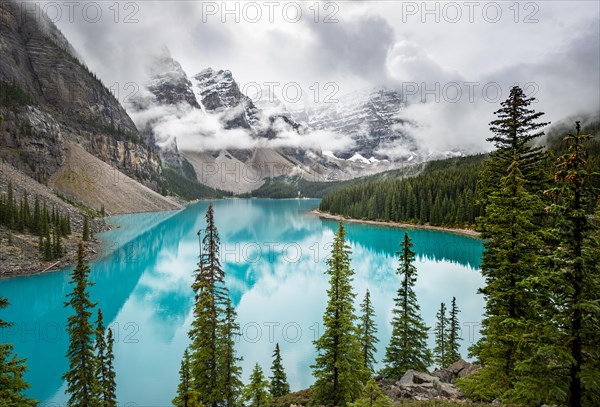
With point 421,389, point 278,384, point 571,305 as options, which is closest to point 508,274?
point 571,305

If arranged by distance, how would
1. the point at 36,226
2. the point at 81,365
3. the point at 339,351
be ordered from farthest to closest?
the point at 36,226 < the point at 339,351 < the point at 81,365

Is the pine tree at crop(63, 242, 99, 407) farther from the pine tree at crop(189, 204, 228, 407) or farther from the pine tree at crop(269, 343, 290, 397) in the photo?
the pine tree at crop(269, 343, 290, 397)

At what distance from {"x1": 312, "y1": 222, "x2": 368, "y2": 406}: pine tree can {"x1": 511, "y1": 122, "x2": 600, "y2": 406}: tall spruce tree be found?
306 inches

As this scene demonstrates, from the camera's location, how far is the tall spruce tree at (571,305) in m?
7.29

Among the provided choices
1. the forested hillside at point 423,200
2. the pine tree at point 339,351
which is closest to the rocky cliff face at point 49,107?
the forested hillside at point 423,200

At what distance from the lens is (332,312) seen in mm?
15680

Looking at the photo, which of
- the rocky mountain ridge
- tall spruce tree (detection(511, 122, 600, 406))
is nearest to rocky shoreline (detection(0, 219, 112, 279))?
tall spruce tree (detection(511, 122, 600, 406))

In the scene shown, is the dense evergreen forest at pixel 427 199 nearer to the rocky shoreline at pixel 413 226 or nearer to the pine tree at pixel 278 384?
the rocky shoreline at pixel 413 226

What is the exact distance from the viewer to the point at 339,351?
48.9 feet

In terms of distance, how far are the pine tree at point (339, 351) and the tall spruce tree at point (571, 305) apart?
25.5ft

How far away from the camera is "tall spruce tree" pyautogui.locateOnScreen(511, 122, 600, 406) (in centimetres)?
729

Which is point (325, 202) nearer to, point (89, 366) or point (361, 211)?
point (361, 211)

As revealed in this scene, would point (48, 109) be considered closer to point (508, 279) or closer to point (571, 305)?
point (508, 279)

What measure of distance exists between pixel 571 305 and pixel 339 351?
381 inches
